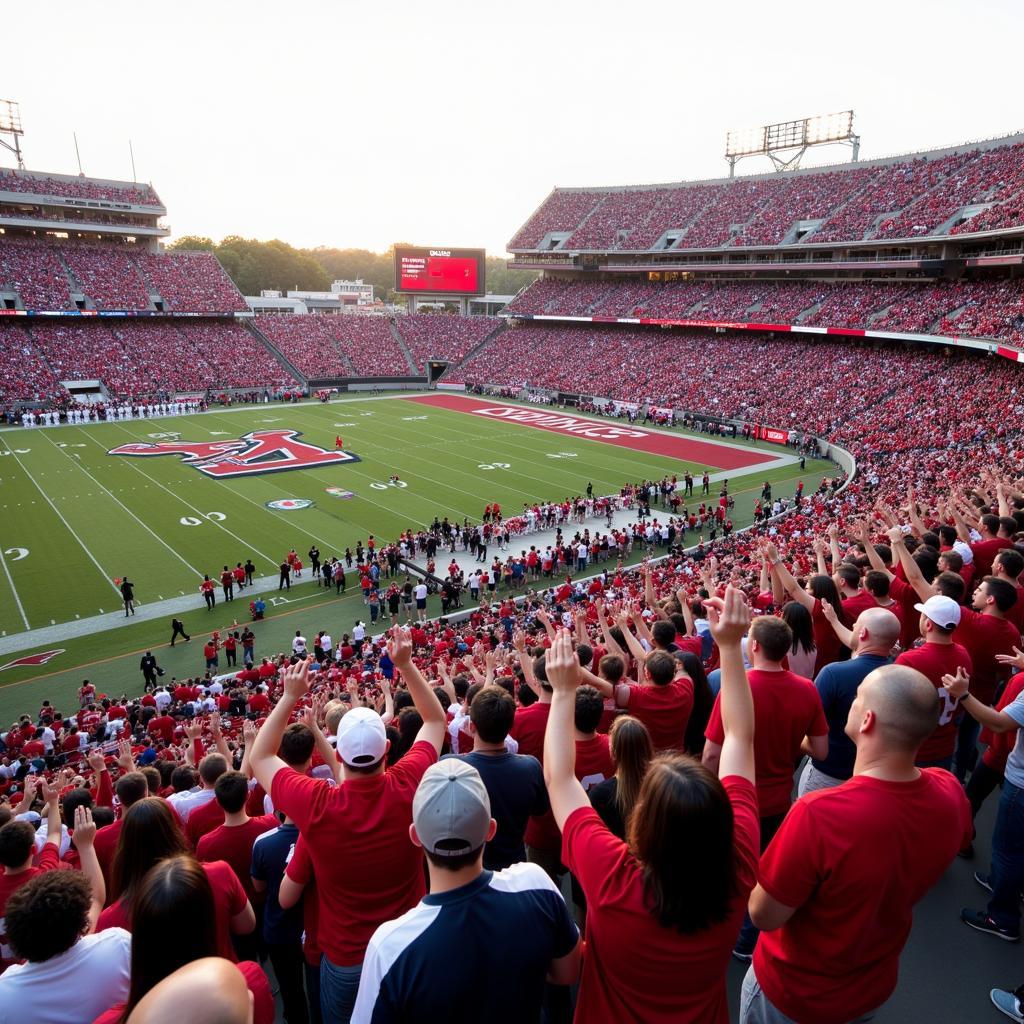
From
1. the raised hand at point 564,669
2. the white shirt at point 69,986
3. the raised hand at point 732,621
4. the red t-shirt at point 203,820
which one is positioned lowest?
the red t-shirt at point 203,820

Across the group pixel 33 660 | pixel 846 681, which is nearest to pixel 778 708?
pixel 846 681

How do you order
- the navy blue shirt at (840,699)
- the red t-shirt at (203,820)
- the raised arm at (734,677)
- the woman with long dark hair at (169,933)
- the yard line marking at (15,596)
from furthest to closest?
the yard line marking at (15,596), the red t-shirt at (203,820), the navy blue shirt at (840,699), the raised arm at (734,677), the woman with long dark hair at (169,933)

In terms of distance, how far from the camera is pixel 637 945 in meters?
2.16

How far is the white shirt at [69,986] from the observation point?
100 inches

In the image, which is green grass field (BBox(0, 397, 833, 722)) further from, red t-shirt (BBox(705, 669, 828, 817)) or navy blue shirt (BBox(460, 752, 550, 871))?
red t-shirt (BBox(705, 669, 828, 817))

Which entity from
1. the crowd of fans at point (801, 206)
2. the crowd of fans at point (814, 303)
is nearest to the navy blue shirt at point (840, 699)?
the crowd of fans at point (814, 303)

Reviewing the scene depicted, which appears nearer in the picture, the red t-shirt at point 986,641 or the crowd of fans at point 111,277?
the red t-shirt at point 986,641

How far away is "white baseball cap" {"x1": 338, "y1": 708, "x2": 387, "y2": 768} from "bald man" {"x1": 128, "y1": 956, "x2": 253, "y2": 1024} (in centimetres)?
130

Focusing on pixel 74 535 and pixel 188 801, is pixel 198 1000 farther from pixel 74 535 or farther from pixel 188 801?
pixel 74 535

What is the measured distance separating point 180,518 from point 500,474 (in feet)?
44.8

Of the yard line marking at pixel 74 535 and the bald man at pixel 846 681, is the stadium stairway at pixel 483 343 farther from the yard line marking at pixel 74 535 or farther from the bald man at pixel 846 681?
the bald man at pixel 846 681

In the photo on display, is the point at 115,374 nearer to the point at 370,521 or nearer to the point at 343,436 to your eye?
the point at 343,436

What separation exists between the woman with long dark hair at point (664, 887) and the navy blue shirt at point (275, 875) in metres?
2.06

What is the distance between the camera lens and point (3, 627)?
18.5 metres
